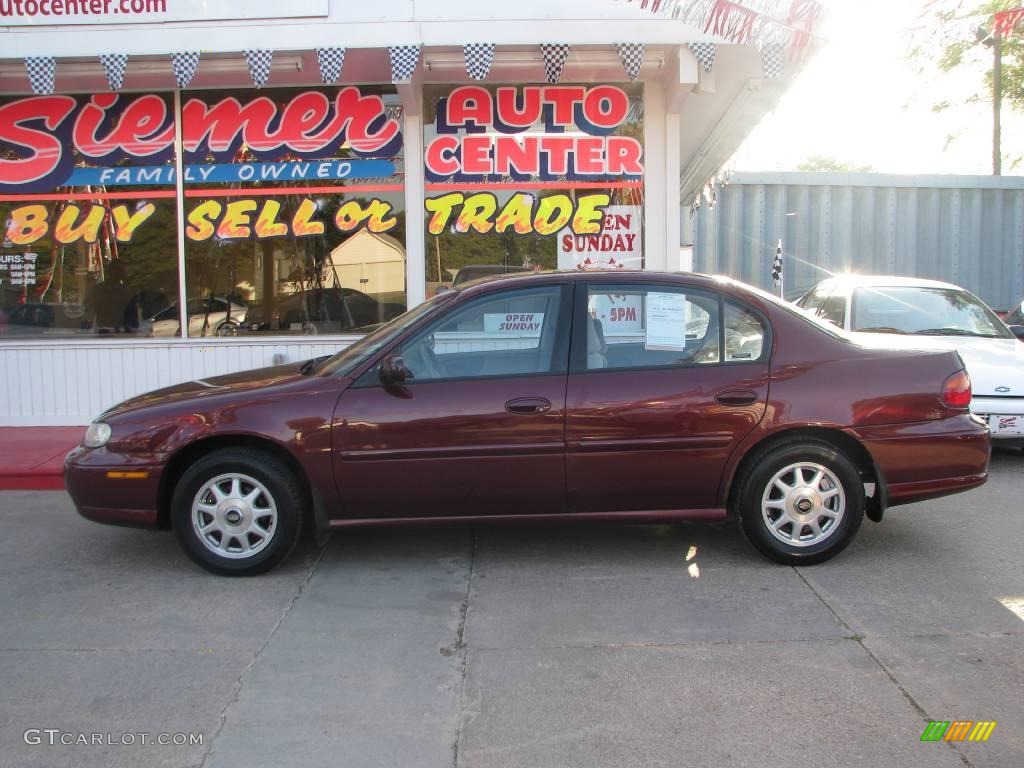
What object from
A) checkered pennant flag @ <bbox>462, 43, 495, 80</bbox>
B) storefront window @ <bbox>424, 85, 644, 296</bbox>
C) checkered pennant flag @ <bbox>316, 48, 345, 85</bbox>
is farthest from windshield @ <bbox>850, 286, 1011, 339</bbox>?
checkered pennant flag @ <bbox>316, 48, 345, 85</bbox>

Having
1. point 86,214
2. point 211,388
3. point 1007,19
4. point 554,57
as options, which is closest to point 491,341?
point 211,388

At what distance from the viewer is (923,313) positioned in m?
8.75

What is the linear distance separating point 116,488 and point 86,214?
195 inches

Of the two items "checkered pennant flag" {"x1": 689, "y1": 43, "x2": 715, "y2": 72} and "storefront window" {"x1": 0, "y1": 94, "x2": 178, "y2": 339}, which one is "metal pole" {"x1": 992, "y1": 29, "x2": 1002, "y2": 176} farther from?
"storefront window" {"x1": 0, "y1": 94, "x2": 178, "y2": 339}

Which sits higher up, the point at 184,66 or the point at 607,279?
the point at 184,66

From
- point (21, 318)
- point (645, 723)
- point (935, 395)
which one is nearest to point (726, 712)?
point (645, 723)

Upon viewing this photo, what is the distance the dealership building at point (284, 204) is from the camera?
8836 mm

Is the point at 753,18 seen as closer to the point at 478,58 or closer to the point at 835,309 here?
the point at 478,58

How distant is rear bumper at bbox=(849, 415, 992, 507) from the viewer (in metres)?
4.94

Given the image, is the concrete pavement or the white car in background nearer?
the concrete pavement

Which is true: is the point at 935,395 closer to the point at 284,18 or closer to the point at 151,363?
the point at 284,18

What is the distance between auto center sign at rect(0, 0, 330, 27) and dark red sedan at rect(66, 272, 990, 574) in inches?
175

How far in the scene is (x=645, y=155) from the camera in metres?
8.95

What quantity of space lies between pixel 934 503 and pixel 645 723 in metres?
4.01
